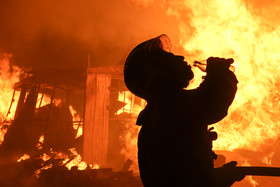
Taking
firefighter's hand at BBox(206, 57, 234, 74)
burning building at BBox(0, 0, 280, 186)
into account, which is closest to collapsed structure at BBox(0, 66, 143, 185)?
burning building at BBox(0, 0, 280, 186)

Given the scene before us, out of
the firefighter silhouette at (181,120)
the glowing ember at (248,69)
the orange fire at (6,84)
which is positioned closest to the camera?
the firefighter silhouette at (181,120)

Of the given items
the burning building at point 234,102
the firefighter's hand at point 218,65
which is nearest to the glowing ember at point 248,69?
the burning building at point 234,102

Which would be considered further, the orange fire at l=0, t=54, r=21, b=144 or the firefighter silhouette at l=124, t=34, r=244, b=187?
the orange fire at l=0, t=54, r=21, b=144

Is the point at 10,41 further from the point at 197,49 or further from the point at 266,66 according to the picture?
the point at 266,66

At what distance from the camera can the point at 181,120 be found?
168 cm

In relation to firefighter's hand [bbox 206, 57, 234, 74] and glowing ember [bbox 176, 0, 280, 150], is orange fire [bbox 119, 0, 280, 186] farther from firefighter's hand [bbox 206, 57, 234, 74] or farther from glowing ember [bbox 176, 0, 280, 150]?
firefighter's hand [bbox 206, 57, 234, 74]

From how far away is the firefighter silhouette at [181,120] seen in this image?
1648 millimetres

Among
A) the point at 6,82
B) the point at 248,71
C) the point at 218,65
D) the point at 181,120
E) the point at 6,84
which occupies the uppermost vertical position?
the point at 248,71

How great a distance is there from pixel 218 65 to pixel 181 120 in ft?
1.56

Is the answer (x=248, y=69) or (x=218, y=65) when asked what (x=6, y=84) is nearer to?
(x=248, y=69)

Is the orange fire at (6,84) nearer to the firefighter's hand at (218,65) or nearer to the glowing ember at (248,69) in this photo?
the glowing ember at (248,69)

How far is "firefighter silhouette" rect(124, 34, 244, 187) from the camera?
1648 millimetres

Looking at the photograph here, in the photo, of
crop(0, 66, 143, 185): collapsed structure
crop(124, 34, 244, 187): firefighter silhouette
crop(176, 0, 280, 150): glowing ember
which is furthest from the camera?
crop(176, 0, 280, 150): glowing ember

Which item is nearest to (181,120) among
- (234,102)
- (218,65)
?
(218,65)
